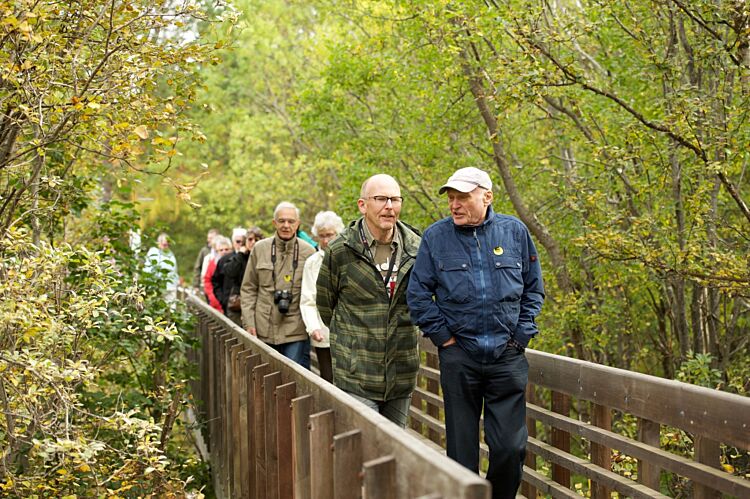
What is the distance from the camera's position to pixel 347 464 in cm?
375

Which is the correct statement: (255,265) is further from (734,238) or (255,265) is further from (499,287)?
(734,238)

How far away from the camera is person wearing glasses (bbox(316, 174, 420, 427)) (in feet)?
19.5

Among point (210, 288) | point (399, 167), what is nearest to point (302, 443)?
point (210, 288)

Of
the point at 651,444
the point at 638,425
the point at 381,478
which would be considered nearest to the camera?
the point at 381,478

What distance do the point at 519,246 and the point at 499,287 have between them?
11.1 inches

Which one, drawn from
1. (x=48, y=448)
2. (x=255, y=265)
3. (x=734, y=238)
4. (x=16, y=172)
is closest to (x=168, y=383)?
(x=255, y=265)

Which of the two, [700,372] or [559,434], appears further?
[700,372]

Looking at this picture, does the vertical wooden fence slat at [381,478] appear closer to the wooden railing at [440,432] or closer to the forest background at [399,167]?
the wooden railing at [440,432]

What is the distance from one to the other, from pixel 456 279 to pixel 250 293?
4259 mm

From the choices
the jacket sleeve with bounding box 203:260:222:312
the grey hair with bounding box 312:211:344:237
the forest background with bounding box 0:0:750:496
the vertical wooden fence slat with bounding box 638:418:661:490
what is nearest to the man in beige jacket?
the grey hair with bounding box 312:211:344:237

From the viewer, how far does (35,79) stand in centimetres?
609

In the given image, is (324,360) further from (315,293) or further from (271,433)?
(271,433)

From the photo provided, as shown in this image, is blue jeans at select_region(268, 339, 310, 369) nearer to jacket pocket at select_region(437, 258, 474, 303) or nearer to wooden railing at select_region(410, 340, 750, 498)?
wooden railing at select_region(410, 340, 750, 498)

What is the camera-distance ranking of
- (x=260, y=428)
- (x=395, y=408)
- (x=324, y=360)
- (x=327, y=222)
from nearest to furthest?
(x=395, y=408) < (x=260, y=428) < (x=327, y=222) < (x=324, y=360)
